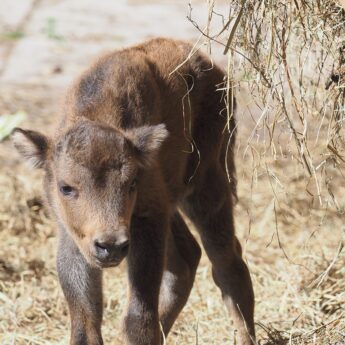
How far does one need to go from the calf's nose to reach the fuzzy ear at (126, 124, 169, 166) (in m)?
0.82

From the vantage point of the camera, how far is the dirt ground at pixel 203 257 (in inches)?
314

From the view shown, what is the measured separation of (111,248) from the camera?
19.5 ft

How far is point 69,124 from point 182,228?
1635mm

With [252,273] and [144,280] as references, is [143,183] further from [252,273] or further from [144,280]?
[252,273]

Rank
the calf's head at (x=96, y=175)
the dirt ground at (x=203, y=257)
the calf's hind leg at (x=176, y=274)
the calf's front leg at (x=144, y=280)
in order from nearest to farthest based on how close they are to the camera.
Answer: the calf's head at (x=96, y=175) < the calf's front leg at (x=144, y=280) < the calf's hind leg at (x=176, y=274) < the dirt ground at (x=203, y=257)

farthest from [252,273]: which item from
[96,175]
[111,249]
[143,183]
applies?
[111,249]

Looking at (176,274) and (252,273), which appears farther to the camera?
(252,273)

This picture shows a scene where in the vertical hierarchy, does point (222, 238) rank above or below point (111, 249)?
below

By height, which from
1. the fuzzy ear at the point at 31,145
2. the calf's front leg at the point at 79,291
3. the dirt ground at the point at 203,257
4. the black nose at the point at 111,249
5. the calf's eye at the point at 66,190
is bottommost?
the dirt ground at the point at 203,257

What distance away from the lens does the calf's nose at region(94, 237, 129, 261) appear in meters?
5.94

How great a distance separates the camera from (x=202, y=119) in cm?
761

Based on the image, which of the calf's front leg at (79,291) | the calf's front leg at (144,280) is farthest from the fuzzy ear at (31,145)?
the calf's front leg at (144,280)

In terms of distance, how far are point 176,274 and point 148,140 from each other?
1.47m

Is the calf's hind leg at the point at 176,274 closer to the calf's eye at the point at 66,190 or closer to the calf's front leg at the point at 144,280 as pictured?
the calf's front leg at the point at 144,280
